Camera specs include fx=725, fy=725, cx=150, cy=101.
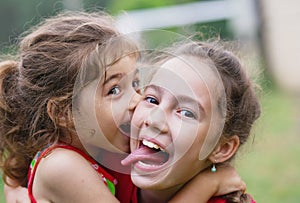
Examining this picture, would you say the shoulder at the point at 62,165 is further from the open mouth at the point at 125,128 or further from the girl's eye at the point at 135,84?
the girl's eye at the point at 135,84

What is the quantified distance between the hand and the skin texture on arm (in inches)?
11.4

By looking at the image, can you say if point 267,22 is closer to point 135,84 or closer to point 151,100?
point 135,84

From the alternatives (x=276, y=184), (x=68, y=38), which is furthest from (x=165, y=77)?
(x=276, y=184)

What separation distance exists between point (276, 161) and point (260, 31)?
415 cm

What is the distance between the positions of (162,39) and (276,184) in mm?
4026

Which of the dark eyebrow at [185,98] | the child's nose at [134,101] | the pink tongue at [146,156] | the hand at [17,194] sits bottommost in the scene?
the hand at [17,194]

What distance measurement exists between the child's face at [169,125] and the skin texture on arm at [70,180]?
187 mm

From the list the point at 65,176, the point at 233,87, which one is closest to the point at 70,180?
the point at 65,176

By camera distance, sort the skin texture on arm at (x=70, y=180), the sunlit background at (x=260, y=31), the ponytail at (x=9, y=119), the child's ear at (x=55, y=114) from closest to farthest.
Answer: the skin texture on arm at (x=70, y=180), the child's ear at (x=55, y=114), the ponytail at (x=9, y=119), the sunlit background at (x=260, y=31)

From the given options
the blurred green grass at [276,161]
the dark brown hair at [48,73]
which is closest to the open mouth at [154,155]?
the dark brown hair at [48,73]

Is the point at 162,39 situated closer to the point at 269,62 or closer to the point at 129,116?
the point at 129,116

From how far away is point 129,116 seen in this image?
262 centimetres

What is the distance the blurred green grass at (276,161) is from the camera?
6176 millimetres

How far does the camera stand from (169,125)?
8.01 ft
